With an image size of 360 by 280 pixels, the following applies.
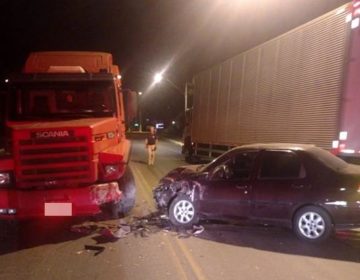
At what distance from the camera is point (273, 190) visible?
25.8 ft

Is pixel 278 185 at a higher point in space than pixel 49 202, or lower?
higher

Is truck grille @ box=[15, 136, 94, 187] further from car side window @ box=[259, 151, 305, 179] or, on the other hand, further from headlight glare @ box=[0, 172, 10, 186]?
car side window @ box=[259, 151, 305, 179]

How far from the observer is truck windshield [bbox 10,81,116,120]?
876cm

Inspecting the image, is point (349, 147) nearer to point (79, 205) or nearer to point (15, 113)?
point (79, 205)

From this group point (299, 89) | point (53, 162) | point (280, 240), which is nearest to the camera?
point (280, 240)

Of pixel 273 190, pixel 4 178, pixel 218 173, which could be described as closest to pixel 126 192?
pixel 218 173

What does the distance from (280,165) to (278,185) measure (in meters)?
0.35

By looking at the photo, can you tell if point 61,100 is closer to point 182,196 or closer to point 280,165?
point 182,196

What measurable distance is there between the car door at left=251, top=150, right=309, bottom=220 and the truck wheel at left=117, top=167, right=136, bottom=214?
204 centimetres

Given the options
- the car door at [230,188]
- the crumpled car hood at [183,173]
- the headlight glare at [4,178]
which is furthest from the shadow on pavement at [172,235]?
the headlight glare at [4,178]

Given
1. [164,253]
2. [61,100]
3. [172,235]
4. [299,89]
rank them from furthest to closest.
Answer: [299,89] < [61,100] < [172,235] < [164,253]

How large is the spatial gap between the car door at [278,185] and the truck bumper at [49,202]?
8.05 feet

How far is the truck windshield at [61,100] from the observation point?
8758 mm

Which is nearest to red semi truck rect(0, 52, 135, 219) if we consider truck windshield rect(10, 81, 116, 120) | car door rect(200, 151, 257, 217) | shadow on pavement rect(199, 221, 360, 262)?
truck windshield rect(10, 81, 116, 120)
